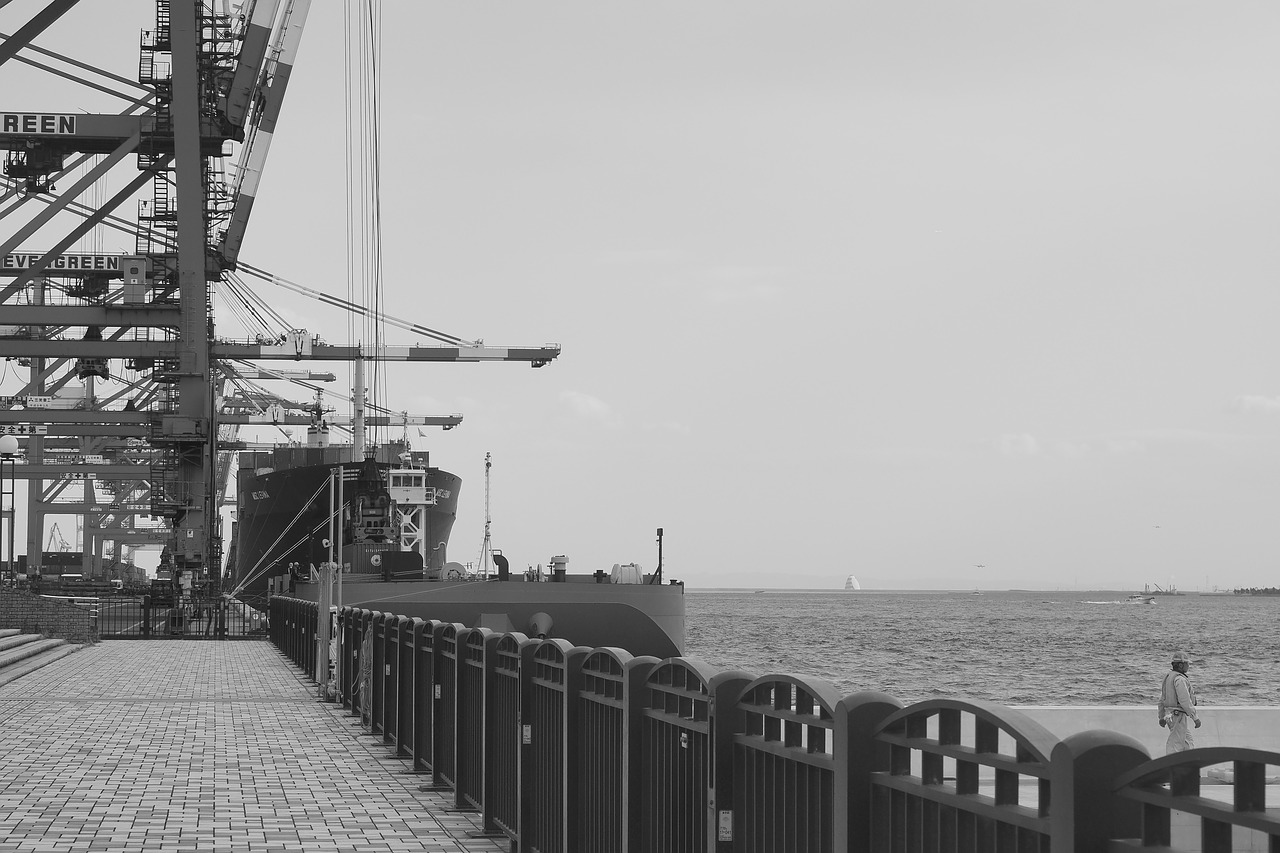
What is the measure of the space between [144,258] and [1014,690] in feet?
112

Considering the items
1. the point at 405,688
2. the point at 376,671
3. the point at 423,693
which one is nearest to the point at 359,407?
the point at 376,671

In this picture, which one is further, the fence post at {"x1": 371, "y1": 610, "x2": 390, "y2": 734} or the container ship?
the container ship

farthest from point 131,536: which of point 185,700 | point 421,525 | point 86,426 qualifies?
point 185,700

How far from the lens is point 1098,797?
2.82 meters

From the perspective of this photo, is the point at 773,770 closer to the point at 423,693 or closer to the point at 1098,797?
the point at 1098,797

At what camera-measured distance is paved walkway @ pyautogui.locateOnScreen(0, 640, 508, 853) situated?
880 centimetres

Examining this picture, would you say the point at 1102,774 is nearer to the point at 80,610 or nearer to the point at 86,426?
the point at 80,610

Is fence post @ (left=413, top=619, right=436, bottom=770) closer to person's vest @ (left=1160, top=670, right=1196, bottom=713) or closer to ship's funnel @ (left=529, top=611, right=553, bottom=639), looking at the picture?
person's vest @ (left=1160, top=670, right=1196, bottom=713)

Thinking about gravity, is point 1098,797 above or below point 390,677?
above

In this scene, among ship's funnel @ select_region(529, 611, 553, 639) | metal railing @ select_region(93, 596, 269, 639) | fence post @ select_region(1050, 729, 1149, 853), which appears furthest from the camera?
metal railing @ select_region(93, 596, 269, 639)

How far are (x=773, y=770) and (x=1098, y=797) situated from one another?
6.34 ft

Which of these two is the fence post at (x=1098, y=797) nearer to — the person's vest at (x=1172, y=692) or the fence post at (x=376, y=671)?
the fence post at (x=376, y=671)

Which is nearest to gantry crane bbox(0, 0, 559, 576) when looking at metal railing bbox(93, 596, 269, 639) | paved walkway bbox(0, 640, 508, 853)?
metal railing bbox(93, 596, 269, 639)

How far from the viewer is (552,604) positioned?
3691 centimetres
